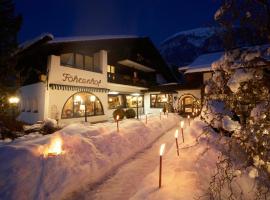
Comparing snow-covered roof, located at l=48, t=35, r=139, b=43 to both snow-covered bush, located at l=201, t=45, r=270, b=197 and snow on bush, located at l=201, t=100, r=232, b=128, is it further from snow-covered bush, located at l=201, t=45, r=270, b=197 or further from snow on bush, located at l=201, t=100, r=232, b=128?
snow-covered bush, located at l=201, t=45, r=270, b=197

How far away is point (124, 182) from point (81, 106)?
38.5ft

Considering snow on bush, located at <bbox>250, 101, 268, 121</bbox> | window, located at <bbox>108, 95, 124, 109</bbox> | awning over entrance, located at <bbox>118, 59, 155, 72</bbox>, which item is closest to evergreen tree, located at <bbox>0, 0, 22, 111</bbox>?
snow on bush, located at <bbox>250, 101, 268, 121</bbox>

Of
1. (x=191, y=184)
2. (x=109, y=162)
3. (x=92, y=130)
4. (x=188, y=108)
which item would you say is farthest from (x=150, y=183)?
(x=188, y=108)

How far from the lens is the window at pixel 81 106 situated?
1513 centimetres

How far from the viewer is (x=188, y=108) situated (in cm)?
2341

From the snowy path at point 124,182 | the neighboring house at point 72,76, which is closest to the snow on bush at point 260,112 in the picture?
the snowy path at point 124,182

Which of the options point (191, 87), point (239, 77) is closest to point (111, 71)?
point (191, 87)

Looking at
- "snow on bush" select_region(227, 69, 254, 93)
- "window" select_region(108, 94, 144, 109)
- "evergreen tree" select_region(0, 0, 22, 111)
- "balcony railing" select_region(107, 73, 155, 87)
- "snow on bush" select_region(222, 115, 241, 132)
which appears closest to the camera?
"snow on bush" select_region(227, 69, 254, 93)

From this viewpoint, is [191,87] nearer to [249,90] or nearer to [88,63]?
[88,63]

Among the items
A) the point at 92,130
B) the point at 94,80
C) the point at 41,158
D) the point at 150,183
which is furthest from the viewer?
the point at 94,80

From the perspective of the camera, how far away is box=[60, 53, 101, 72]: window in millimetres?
15505

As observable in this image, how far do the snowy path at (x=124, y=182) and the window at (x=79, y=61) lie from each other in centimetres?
1095

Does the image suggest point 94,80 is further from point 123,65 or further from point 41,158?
point 41,158

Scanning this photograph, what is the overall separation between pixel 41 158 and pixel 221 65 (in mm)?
5061
